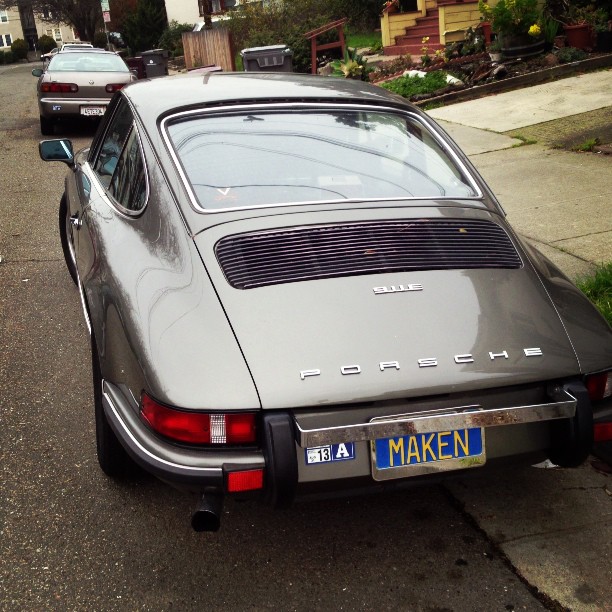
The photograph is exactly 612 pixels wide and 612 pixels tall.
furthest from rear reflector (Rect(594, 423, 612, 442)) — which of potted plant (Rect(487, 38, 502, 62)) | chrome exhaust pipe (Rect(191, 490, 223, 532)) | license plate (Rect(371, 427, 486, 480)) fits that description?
potted plant (Rect(487, 38, 502, 62))

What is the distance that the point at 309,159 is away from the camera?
3719 millimetres

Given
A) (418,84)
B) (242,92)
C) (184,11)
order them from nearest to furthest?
(242,92), (418,84), (184,11)

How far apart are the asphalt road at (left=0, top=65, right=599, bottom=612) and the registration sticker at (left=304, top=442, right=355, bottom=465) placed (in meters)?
0.53

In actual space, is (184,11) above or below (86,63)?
below

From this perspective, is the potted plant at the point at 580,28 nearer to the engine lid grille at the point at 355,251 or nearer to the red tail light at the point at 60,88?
the red tail light at the point at 60,88

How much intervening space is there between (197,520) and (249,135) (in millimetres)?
1791

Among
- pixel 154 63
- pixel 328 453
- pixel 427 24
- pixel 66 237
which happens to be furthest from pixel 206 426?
pixel 154 63

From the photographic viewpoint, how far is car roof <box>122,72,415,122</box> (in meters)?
3.92

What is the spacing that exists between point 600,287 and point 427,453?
279 centimetres

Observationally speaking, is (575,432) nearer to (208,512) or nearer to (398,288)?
(398,288)

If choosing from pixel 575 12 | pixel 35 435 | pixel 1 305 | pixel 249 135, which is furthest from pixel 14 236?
pixel 575 12

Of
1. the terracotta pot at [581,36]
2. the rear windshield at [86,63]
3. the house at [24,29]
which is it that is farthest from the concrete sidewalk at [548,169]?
the house at [24,29]

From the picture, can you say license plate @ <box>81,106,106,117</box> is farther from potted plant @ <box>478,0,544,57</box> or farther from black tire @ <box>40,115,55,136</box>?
potted plant @ <box>478,0,544,57</box>

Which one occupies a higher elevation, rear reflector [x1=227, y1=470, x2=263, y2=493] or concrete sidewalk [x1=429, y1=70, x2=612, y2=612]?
rear reflector [x1=227, y1=470, x2=263, y2=493]
